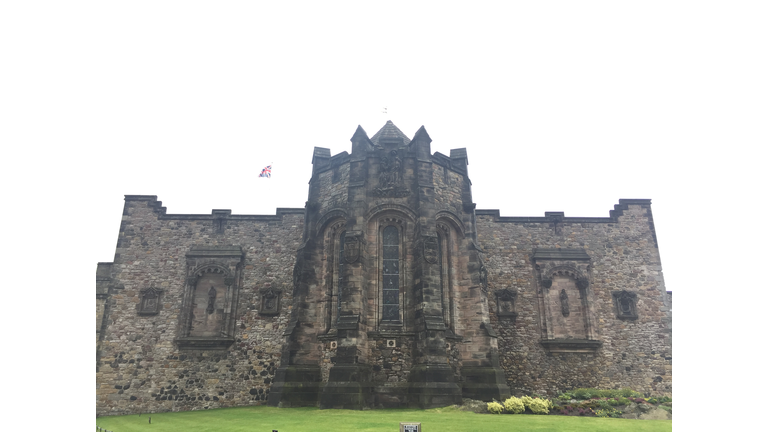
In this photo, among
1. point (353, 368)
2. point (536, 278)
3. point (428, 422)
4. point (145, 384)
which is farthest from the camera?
point (536, 278)

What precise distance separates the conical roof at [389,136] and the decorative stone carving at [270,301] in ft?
27.9

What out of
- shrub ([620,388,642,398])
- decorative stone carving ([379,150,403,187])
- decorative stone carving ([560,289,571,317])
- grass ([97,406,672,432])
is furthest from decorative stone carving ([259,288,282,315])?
shrub ([620,388,642,398])

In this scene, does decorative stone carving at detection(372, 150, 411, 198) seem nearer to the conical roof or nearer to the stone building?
the stone building

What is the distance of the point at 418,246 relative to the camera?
1531 centimetres

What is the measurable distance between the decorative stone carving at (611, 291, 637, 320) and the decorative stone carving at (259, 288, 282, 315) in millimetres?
15795

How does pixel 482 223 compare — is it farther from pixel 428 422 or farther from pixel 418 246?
pixel 428 422

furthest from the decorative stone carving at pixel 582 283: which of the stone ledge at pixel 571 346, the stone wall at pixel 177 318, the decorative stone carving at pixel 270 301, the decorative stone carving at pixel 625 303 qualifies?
the decorative stone carving at pixel 270 301

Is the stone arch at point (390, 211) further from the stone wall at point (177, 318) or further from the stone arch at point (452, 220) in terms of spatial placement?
the stone wall at point (177, 318)

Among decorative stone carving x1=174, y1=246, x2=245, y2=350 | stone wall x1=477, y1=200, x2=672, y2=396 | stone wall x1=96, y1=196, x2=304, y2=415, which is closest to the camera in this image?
stone wall x1=96, y1=196, x2=304, y2=415

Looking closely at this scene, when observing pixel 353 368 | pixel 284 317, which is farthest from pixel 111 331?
pixel 353 368

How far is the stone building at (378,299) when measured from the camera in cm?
1480

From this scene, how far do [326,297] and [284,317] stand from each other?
513 centimetres

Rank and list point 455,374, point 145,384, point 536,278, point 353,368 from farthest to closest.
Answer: point 536,278
point 145,384
point 455,374
point 353,368

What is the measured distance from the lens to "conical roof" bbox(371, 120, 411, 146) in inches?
678
